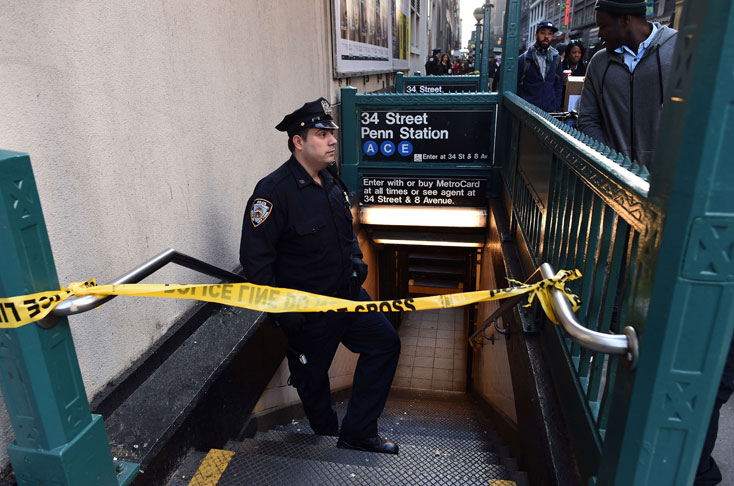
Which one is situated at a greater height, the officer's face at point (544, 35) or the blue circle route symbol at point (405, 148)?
the officer's face at point (544, 35)

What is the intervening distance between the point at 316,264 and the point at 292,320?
379 mm

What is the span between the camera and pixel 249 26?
12.7 feet

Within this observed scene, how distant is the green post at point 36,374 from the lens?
1.30 m

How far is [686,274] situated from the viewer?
0.94 meters

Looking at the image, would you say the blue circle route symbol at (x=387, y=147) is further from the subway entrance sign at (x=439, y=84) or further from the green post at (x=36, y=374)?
the subway entrance sign at (x=439, y=84)

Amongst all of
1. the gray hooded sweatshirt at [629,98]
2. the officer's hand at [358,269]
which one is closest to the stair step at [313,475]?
A: the officer's hand at [358,269]

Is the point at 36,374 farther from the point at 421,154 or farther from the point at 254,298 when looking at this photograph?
the point at 421,154

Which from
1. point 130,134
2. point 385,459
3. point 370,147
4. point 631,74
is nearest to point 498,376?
point 385,459

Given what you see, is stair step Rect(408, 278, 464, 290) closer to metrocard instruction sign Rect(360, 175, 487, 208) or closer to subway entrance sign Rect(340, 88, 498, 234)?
subway entrance sign Rect(340, 88, 498, 234)

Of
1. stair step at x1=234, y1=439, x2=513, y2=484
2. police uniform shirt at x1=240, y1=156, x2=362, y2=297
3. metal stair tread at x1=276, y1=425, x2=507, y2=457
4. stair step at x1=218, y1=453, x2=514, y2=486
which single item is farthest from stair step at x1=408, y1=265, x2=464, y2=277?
stair step at x1=218, y1=453, x2=514, y2=486

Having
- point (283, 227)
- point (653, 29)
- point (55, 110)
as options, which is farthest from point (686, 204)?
point (653, 29)

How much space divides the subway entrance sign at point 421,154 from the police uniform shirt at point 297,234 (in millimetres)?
2743

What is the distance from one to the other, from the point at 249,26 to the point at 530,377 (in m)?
3.29

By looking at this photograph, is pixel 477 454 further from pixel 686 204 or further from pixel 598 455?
pixel 686 204
